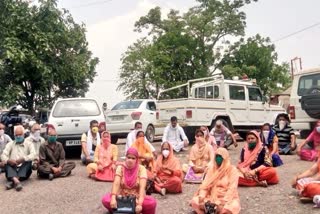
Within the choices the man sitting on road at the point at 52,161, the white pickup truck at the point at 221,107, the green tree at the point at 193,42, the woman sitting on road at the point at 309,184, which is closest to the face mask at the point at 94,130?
the man sitting on road at the point at 52,161

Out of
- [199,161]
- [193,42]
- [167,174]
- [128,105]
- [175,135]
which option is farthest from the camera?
[193,42]

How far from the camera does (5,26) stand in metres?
17.4

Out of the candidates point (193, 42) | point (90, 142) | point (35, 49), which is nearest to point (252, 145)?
point (90, 142)

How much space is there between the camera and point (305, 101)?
1107 centimetres

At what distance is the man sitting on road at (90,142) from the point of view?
10.5 metres

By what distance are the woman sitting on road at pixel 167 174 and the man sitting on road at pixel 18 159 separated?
8.24ft

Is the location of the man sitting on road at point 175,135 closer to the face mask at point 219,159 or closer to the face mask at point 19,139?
the face mask at point 19,139

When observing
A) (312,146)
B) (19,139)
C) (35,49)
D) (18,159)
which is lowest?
(312,146)

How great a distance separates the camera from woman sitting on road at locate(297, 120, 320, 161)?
1020 cm

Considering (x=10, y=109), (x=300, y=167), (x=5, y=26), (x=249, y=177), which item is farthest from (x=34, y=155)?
(x=5, y=26)

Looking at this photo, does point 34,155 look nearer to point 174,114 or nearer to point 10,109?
point 174,114

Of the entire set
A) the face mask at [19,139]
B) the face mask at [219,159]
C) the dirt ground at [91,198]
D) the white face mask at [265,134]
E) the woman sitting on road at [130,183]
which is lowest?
the dirt ground at [91,198]

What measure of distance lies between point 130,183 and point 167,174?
1.67 m

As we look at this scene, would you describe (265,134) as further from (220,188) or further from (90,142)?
(220,188)
